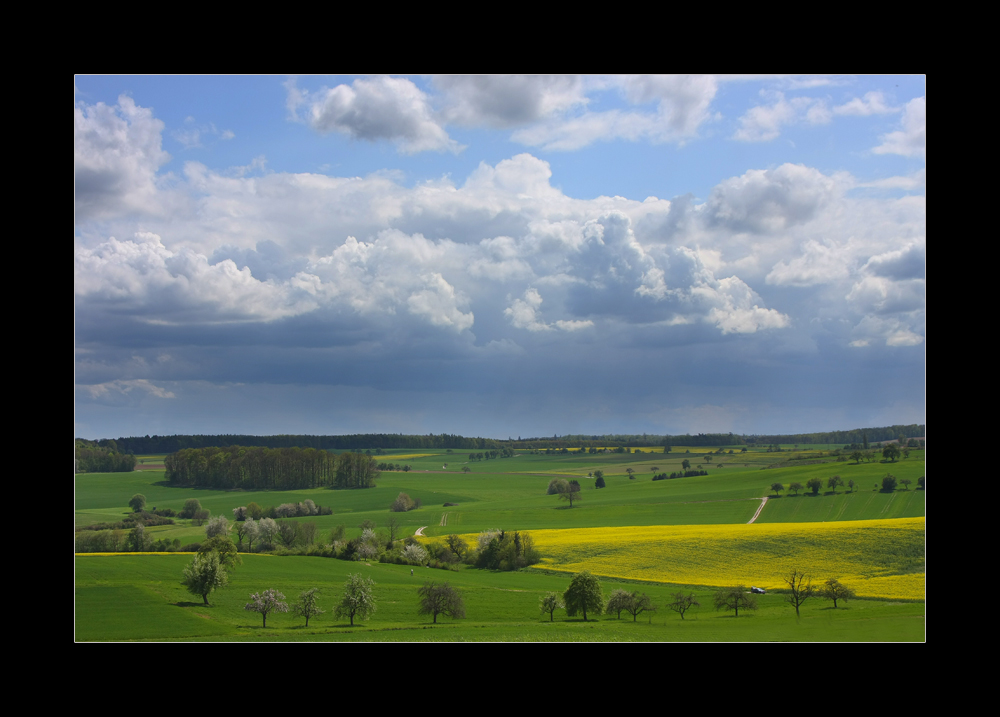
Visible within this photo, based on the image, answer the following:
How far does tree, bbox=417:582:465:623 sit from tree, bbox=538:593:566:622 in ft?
7.91

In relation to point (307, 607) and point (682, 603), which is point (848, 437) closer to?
point (682, 603)

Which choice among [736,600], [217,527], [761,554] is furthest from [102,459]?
[761,554]

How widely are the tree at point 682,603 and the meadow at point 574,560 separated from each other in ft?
0.81

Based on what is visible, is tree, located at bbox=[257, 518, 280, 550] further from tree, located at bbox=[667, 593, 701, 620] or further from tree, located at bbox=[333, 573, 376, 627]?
tree, located at bbox=[667, 593, 701, 620]

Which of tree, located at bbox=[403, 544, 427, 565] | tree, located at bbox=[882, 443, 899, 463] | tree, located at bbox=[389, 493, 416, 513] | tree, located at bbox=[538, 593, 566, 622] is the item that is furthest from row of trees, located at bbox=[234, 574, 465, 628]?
tree, located at bbox=[882, 443, 899, 463]

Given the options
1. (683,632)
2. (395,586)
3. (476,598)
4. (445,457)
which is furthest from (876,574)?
(445,457)

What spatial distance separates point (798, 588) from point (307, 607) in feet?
47.9

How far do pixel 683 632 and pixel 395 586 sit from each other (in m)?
9.08

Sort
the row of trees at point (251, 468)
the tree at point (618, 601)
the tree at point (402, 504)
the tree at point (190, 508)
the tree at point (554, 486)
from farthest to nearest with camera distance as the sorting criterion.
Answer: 1. the tree at point (554, 486)
2. the tree at point (402, 504)
3. the row of trees at point (251, 468)
4. the tree at point (190, 508)
5. the tree at point (618, 601)

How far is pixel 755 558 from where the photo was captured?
18938 mm

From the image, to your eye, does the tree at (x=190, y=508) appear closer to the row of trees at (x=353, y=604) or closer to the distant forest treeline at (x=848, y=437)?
the row of trees at (x=353, y=604)

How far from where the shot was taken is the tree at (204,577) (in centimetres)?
1792

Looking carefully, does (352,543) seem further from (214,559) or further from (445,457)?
(445,457)

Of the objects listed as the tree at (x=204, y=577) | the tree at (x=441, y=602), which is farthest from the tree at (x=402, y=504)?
the tree at (x=204, y=577)
